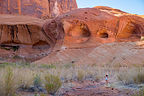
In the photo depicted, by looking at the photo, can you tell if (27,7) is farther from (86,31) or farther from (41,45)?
(86,31)

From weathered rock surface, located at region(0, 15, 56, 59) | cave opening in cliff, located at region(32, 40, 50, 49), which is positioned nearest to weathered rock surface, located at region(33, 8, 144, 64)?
weathered rock surface, located at region(0, 15, 56, 59)

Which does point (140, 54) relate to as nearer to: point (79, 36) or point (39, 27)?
point (79, 36)

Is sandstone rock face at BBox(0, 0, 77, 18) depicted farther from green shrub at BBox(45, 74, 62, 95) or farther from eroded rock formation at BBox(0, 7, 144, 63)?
green shrub at BBox(45, 74, 62, 95)

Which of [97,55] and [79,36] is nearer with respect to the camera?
[97,55]

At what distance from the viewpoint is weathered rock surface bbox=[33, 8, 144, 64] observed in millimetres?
17781

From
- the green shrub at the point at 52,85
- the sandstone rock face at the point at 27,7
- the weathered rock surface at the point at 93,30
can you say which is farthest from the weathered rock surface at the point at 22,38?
the green shrub at the point at 52,85

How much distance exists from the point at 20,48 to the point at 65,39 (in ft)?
23.5

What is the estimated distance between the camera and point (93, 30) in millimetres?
18250

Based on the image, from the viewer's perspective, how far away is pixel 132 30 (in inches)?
750

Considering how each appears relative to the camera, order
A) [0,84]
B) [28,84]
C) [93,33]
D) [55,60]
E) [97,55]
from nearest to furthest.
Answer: [0,84] → [28,84] → [97,55] → [55,60] → [93,33]

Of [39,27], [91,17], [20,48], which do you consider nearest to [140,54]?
[91,17]

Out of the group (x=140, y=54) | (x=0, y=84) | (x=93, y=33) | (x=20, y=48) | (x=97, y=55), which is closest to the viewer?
(x=0, y=84)

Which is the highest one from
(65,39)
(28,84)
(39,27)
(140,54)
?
(39,27)

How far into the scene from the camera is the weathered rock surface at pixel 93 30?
17.8 meters
